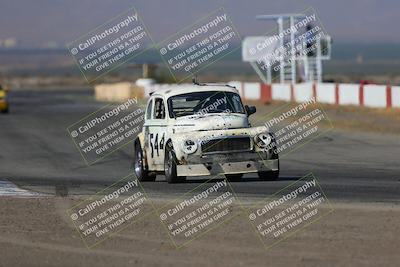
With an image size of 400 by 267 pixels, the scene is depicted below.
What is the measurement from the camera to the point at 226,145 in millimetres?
17516

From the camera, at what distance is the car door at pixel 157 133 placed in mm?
18422

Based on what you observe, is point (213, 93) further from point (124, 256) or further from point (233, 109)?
point (124, 256)

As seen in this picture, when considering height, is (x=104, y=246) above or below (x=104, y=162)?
above

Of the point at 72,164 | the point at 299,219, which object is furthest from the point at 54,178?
the point at 299,219

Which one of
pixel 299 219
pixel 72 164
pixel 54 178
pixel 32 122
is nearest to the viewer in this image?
pixel 299 219

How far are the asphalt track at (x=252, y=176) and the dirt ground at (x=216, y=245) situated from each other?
270cm

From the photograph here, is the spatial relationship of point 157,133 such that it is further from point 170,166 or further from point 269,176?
point 269,176

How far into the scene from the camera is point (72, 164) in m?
24.0

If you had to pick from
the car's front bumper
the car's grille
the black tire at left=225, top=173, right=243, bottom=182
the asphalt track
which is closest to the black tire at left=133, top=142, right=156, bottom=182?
the asphalt track

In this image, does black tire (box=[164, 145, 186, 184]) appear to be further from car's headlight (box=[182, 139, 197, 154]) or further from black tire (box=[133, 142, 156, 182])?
black tire (box=[133, 142, 156, 182])

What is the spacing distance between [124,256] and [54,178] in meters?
9.58

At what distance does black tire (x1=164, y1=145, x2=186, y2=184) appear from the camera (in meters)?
17.6

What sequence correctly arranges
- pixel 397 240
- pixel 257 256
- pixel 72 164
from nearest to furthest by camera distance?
pixel 257 256
pixel 397 240
pixel 72 164

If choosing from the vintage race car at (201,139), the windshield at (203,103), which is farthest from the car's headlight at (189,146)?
the windshield at (203,103)
